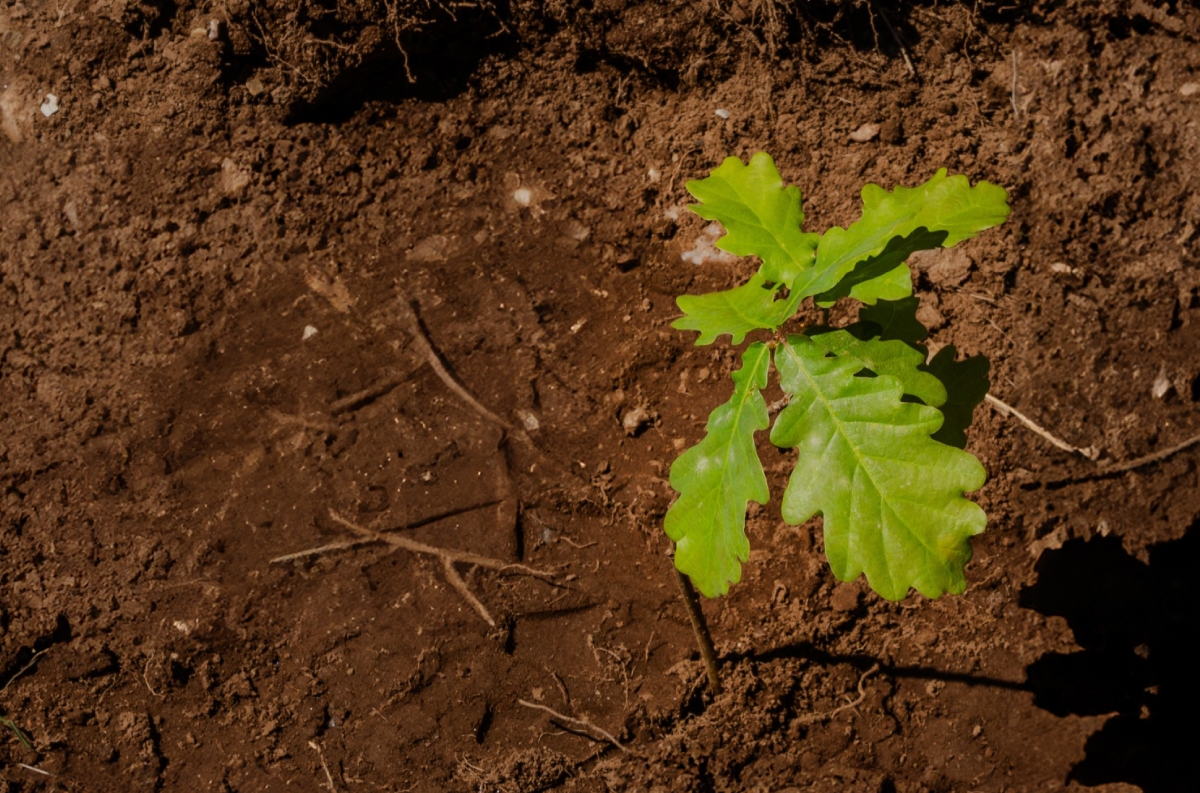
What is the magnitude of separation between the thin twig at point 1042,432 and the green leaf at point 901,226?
2.29 ft

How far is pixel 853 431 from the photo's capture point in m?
1.60

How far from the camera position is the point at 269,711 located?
2277mm

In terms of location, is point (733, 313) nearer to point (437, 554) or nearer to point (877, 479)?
point (877, 479)

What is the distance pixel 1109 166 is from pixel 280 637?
271cm

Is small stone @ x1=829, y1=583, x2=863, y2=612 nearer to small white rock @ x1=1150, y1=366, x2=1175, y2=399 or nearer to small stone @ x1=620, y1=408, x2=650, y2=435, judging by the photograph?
small stone @ x1=620, y1=408, x2=650, y2=435

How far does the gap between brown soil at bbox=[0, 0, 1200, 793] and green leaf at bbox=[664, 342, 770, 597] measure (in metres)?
0.57

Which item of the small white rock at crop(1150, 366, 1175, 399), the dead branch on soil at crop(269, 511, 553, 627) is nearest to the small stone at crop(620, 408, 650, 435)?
the dead branch on soil at crop(269, 511, 553, 627)

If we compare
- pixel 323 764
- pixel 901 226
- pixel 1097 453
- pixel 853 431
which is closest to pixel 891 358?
pixel 853 431

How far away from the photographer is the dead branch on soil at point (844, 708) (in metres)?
2.16

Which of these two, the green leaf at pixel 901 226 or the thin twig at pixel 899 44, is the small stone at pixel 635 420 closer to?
the green leaf at pixel 901 226

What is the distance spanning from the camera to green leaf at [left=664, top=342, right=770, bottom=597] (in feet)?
5.34

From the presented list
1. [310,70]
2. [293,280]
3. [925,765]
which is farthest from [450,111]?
[925,765]

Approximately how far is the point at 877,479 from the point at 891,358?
0.25 metres

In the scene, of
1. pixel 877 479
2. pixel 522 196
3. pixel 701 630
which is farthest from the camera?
pixel 522 196
